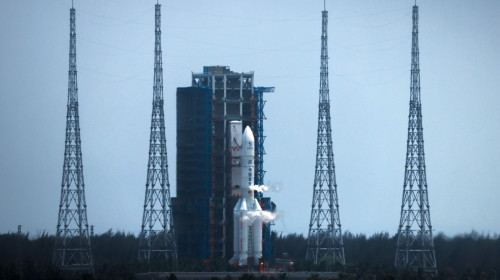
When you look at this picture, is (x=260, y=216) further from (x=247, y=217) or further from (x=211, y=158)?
(x=211, y=158)

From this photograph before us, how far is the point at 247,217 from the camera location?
353ft

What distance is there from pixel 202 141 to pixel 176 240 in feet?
29.2

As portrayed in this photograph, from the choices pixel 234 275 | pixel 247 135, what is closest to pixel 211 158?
pixel 247 135

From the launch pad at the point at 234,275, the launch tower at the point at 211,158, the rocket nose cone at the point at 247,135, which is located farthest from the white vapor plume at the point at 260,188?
the launch pad at the point at 234,275

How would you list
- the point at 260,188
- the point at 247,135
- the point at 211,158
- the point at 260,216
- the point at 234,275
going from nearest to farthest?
the point at 234,275 → the point at 260,216 → the point at 247,135 → the point at 260,188 → the point at 211,158

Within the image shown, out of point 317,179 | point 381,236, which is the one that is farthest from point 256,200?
point 381,236

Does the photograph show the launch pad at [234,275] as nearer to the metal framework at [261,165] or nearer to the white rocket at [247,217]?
the white rocket at [247,217]

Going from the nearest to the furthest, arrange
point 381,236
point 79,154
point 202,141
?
point 79,154 < point 202,141 < point 381,236

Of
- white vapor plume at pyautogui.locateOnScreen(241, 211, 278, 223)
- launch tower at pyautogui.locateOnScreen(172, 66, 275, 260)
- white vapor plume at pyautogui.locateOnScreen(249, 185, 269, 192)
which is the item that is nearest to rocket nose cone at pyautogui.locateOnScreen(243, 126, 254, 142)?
launch tower at pyautogui.locateOnScreen(172, 66, 275, 260)

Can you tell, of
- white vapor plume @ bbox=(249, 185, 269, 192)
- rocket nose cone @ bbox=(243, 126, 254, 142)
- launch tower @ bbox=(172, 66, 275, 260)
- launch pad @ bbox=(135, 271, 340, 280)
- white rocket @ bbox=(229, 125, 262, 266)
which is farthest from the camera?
launch tower @ bbox=(172, 66, 275, 260)

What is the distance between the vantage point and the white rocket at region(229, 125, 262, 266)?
354 feet

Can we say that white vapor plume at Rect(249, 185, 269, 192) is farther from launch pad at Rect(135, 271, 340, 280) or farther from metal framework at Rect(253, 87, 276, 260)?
launch pad at Rect(135, 271, 340, 280)

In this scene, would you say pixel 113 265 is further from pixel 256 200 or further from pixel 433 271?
pixel 433 271

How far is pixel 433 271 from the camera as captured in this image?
107250 millimetres
